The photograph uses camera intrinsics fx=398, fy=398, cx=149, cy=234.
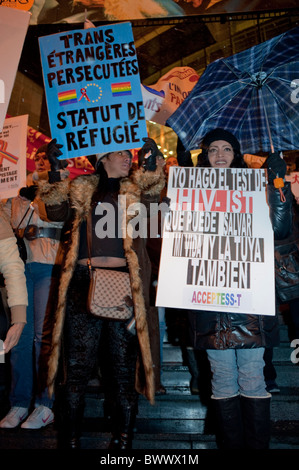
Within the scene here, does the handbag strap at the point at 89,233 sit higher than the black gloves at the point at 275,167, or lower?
lower

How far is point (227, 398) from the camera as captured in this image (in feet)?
8.36

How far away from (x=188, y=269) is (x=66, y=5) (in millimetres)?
3727

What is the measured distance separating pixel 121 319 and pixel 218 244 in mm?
848

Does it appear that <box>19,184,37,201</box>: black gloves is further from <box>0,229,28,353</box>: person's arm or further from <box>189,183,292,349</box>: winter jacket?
<box>189,183,292,349</box>: winter jacket

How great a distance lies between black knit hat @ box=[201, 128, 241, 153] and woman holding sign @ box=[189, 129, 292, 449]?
51 centimetres

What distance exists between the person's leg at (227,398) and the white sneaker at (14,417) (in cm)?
177

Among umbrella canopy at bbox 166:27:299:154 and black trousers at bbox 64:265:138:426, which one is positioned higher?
umbrella canopy at bbox 166:27:299:154

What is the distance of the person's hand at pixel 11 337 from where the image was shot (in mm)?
2150

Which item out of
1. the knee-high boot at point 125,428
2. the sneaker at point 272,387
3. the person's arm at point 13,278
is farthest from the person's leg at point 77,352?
the sneaker at point 272,387

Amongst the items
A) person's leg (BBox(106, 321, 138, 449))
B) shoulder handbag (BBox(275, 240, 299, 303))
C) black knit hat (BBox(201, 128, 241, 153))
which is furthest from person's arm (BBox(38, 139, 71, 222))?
shoulder handbag (BBox(275, 240, 299, 303))

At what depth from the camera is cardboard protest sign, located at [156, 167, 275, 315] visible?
8.64 ft

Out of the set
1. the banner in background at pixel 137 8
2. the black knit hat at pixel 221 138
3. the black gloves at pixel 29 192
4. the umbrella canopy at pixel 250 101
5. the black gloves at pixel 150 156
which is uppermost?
the banner in background at pixel 137 8

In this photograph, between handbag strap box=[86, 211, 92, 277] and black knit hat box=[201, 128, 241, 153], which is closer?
handbag strap box=[86, 211, 92, 277]

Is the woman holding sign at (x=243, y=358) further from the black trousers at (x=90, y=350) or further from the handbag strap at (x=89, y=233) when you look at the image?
the handbag strap at (x=89, y=233)
